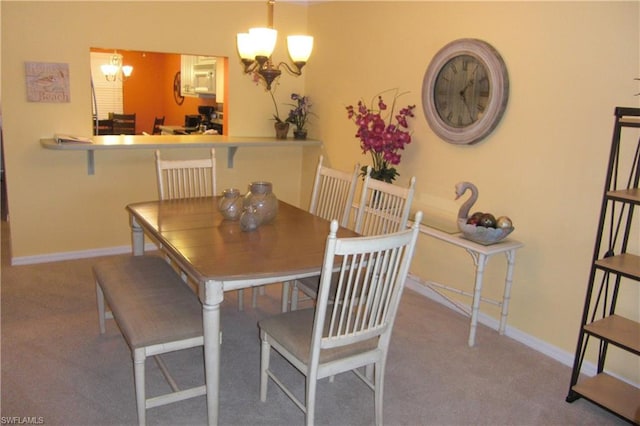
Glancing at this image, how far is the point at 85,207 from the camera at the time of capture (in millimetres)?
4078

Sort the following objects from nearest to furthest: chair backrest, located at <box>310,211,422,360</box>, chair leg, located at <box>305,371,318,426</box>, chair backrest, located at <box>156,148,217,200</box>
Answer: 1. chair backrest, located at <box>310,211,422,360</box>
2. chair leg, located at <box>305,371,318,426</box>
3. chair backrest, located at <box>156,148,217,200</box>

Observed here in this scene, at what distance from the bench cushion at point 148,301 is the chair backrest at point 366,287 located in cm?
57

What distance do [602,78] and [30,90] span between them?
3688mm

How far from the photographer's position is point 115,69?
849 cm

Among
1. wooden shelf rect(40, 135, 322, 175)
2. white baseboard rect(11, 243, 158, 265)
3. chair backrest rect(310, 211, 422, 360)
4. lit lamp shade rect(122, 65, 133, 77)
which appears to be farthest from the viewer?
lit lamp shade rect(122, 65, 133, 77)

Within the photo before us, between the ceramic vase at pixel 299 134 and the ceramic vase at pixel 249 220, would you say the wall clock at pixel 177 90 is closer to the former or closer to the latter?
the ceramic vase at pixel 299 134

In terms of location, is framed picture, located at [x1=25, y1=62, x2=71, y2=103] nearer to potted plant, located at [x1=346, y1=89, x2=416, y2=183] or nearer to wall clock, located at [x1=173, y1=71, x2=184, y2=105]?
potted plant, located at [x1=346, y1=89, x2=416, y2=183]

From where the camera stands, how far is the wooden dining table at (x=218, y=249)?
79.3 inches

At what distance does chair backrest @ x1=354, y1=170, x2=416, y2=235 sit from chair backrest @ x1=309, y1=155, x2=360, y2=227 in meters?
0.13

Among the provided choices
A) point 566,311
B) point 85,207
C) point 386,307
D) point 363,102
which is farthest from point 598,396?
point 85,207

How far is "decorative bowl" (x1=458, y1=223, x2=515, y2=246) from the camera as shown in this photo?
288 cm

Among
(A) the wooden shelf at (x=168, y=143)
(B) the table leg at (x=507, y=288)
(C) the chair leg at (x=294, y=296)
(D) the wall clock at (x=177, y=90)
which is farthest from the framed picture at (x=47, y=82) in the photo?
(D) the wall clock at (x=177, y=90)

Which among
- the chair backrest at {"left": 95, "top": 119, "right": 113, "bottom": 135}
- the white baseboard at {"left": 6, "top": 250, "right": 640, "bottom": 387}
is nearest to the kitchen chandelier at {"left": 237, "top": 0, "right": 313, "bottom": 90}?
the white baseboard at {"left": 6, "top": 250, "right": 640, "bottom": 387}

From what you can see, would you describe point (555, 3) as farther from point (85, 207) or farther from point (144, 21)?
point (85, 207)
